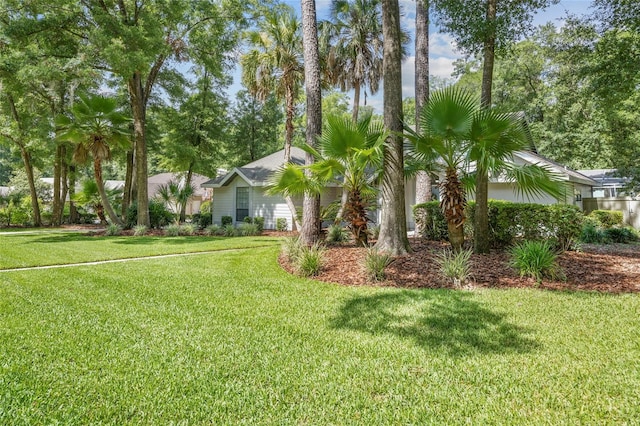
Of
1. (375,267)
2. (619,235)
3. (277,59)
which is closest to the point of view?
(375,267)

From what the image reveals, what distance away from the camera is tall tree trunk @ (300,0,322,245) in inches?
344

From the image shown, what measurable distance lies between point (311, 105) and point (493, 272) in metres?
5.67

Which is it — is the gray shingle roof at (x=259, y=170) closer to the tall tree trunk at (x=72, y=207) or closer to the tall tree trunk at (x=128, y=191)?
the tall tree trunk at (x=128, y=191)

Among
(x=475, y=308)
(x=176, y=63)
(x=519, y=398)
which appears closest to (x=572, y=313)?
(x=475, y=308)

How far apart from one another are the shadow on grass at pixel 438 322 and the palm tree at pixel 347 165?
2.78 meters

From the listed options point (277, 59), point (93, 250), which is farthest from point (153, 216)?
point (277, 59)

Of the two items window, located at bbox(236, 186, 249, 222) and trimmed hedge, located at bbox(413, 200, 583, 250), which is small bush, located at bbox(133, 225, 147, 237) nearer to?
window, located at bbox(236, 186, 249, 222)

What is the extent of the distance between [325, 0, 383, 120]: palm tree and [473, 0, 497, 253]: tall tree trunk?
9.56 meters

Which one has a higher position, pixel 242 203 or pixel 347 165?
pixel 347 165

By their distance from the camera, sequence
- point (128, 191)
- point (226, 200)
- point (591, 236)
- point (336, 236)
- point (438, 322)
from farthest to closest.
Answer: point (128, 191) < point (226, 200) < point (591, 236) < point (336, 236) < point (438, 322)

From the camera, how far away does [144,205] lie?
16.7 metres

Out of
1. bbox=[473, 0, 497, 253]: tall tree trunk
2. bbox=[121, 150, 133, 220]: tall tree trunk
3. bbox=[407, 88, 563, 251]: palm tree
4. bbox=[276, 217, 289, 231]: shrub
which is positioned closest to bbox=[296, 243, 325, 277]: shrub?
bbox=[407, 88, 563, 251]: palm tree

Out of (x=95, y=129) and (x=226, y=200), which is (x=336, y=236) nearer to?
(x=95, y=129)

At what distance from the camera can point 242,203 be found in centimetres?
1972
